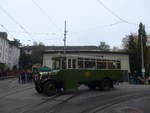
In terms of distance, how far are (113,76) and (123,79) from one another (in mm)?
1481

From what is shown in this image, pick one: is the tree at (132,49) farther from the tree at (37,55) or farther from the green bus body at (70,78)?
the tree at (37,55)

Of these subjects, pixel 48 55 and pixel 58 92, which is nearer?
pixel 58 92

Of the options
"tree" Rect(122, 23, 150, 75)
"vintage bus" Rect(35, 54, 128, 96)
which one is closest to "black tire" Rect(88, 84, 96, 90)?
"vintage bus" Rect(35, 54, 128, 96)

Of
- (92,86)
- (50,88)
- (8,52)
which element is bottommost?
(92,86)

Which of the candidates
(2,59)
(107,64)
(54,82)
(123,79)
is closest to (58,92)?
(54,82)

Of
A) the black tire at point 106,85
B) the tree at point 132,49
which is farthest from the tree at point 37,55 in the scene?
the black tire at point 106,85

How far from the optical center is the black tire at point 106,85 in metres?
15.4

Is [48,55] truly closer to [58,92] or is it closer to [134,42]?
[58,92]

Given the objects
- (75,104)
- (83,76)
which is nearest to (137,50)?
(83,76)

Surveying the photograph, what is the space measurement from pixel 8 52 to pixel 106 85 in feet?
151

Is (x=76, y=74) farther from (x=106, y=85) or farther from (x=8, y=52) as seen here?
(x=8, y=52)

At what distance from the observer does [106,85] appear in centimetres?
1568

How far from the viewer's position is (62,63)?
13648 mm

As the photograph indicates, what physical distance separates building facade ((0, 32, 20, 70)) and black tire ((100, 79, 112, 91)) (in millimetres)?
38573
